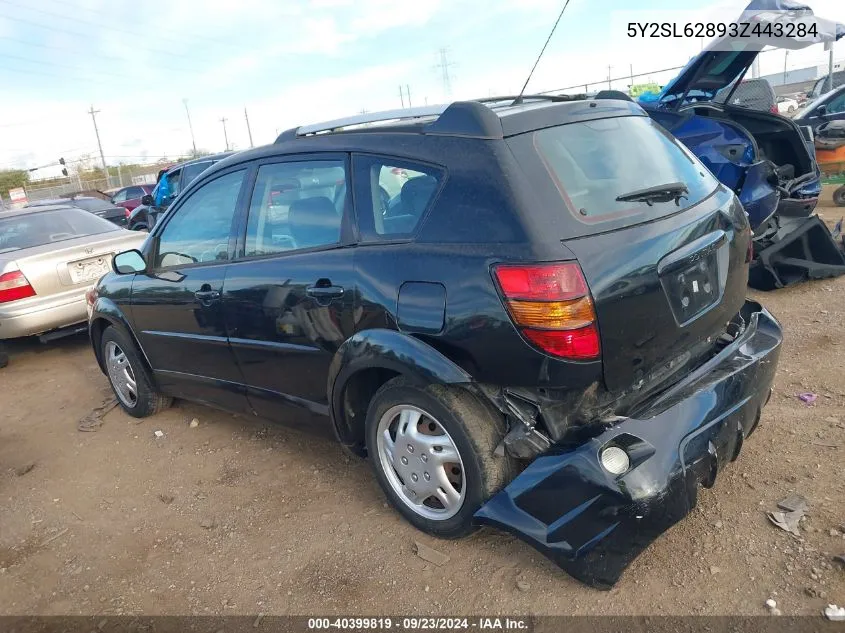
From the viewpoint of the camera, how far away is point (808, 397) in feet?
11.9

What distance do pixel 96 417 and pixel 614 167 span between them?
418cm

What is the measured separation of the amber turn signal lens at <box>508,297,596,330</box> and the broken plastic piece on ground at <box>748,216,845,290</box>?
13.9 feet

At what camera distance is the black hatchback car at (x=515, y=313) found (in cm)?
224

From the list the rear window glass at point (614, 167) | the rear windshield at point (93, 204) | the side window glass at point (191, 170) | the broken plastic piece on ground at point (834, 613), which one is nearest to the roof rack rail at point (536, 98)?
the rear window glass at point (614, 167)

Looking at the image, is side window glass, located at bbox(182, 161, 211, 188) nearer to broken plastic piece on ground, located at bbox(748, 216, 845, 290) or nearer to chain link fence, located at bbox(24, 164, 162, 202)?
broken plastic piece on ground, located at bbox(748, 216, 845, 290)

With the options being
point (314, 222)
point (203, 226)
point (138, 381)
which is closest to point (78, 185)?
point (138, 381)

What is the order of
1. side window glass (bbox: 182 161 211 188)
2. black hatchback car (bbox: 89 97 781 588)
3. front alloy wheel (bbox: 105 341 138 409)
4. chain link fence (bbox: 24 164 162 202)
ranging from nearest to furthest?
1. black hatchback car (bbox: 89 97 781 588)
2. front alloy wheel (bbox: 105 341 138 409)
3. side window glass (bbox: 182 161 211 188)
4. chain link fence (bbox: 24 164 162 202)

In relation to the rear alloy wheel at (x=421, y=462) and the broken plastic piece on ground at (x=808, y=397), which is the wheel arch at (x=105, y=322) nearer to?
the rear alloy wheel at (x=421, y=462)

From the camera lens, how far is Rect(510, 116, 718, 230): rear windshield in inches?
95.7

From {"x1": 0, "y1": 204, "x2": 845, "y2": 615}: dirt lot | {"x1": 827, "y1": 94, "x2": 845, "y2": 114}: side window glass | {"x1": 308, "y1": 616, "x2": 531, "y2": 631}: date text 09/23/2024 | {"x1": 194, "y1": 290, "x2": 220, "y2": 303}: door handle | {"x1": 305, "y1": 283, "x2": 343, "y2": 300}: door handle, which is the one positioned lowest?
{"x1": 308, "y1": 616, "x2": 531, "y2": 631}: date text 09/23/2024

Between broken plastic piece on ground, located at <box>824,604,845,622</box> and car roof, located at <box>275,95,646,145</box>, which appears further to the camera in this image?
car roof, located at <box>275,95,646,145</box>

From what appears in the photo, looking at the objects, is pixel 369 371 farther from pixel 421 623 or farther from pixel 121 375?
pixel 121 375

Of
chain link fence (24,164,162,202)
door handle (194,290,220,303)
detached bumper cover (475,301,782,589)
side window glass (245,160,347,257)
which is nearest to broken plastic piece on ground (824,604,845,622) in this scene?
detached bumper cover (475,301,782,589)

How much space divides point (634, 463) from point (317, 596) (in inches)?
54.9
